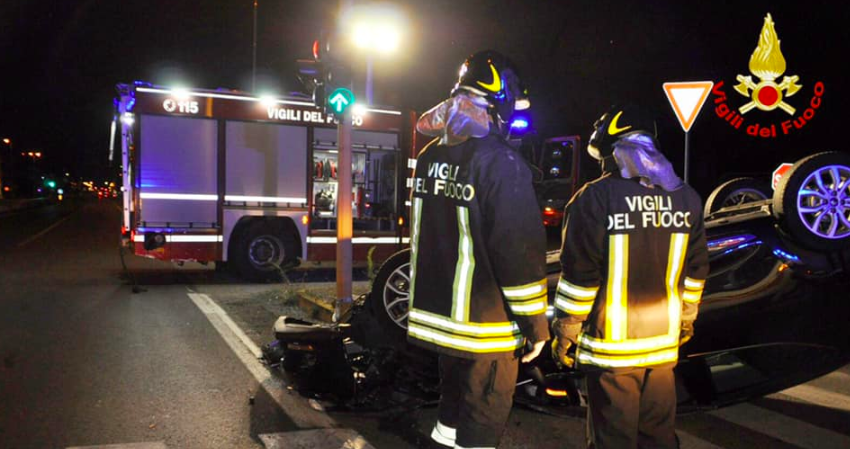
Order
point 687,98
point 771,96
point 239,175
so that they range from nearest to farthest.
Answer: point 687,98, point 239,175, point 771,96

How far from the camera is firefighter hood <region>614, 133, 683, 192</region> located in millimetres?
2732

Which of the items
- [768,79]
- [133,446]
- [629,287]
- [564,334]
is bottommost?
[133,446]

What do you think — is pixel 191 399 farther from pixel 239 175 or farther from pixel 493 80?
pixel 239 175

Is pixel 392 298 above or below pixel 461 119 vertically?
below

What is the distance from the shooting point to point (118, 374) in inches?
215

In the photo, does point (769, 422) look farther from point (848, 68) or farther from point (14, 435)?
point (848, 68)

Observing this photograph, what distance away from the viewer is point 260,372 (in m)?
5.55

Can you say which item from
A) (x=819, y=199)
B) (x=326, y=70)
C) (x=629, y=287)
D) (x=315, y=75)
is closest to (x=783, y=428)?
(x=819, y=199)

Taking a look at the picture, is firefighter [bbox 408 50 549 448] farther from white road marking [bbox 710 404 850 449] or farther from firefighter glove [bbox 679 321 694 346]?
white road marking [bbox 710 404 850 449]

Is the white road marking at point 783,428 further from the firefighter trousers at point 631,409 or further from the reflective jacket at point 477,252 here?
the reflective jacket at point 477,252

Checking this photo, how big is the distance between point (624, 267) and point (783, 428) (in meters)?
2.48

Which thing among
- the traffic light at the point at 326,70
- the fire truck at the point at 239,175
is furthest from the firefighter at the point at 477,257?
the fire truck at the point at 239,175

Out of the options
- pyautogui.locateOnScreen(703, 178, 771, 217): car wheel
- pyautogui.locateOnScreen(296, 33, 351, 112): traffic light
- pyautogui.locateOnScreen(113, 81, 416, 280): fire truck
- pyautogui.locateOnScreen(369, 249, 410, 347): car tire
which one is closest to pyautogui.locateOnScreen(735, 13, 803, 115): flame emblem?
pyautogui.locateOnScreen(113, 81, 416, 280): fire truck

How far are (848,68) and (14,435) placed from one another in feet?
41.2
